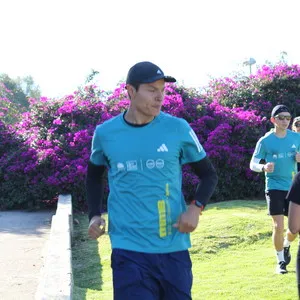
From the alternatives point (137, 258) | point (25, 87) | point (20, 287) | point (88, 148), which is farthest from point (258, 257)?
point (25, 87)

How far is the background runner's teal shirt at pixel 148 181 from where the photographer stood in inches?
138

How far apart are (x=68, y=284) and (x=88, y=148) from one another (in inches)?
333

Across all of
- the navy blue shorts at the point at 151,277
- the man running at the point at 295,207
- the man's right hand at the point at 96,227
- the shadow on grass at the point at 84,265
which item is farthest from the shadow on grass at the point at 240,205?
the navy blue shorts at the point at 151,277

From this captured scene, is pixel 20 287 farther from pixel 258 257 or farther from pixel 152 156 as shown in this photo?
pixel 152 156

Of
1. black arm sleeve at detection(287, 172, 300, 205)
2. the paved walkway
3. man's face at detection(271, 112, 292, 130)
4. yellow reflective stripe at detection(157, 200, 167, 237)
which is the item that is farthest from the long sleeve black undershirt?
man's face at detection(271, 112, 292, 130)

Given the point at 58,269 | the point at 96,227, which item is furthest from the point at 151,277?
the point at 58,269

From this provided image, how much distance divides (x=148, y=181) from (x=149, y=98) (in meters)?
0.52

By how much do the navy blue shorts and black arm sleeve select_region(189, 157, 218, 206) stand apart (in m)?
0.38

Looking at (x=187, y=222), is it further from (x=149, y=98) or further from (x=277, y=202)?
(x=277, y=202)

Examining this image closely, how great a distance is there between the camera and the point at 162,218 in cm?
351

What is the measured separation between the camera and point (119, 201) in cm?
360

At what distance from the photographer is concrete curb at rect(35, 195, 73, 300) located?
5250 mm

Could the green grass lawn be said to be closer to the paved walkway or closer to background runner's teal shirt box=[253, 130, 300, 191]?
the paved walkway

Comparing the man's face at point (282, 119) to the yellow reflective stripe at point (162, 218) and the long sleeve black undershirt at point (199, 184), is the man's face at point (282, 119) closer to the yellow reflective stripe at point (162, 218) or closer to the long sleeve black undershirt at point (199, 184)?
the long sleeve black undershirt at point (199, 184)
